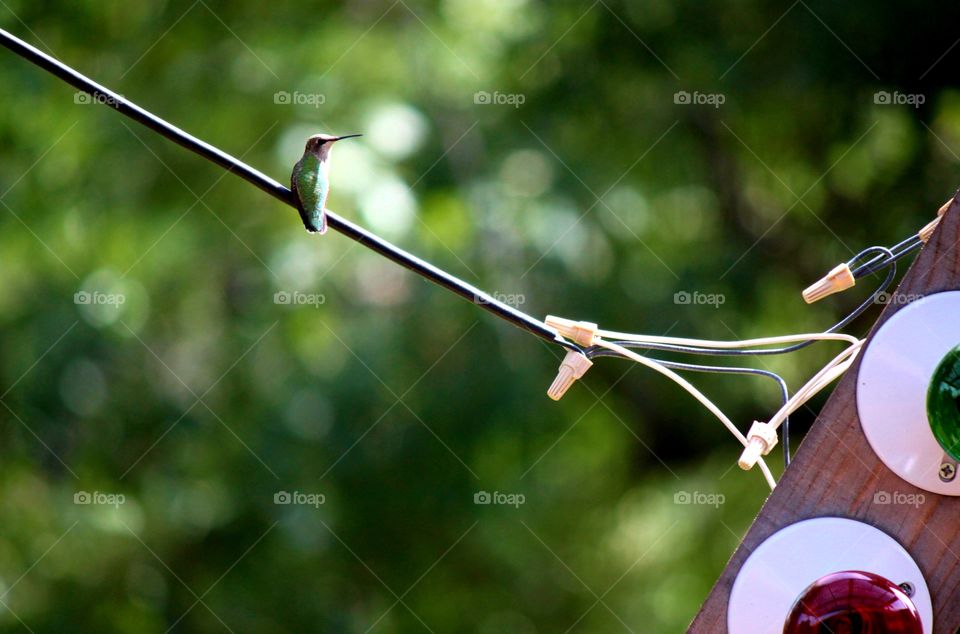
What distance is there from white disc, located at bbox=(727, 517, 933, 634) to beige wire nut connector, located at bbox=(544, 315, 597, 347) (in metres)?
0.45

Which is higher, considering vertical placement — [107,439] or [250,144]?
[250,144]

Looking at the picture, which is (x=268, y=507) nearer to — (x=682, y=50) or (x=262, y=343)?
(x=262, y=343)

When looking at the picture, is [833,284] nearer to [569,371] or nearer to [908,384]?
[908,384]

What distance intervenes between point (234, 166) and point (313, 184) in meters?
0.43

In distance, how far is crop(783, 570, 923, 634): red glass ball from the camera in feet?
3.89

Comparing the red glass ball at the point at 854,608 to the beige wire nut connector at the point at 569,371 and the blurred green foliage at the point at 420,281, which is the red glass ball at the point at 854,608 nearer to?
the beige wire nut connector at the point at 569,371

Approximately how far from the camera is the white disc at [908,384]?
1.31 meters

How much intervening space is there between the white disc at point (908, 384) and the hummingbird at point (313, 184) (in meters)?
0.90

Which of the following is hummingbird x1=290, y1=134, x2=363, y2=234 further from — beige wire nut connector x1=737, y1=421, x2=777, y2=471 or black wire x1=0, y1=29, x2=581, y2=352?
beige wire nut connector x1=737, y1=421, x2=777, y2=471

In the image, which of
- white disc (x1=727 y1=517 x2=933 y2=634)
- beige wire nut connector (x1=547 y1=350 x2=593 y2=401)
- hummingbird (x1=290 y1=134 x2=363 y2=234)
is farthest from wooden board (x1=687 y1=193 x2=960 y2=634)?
hummingbird (x1=290 y1=134 x2=363 y2=234)

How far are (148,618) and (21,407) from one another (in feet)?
5.08

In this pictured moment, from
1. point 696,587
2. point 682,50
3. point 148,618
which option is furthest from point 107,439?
point 682,50

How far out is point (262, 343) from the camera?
569 centimetres

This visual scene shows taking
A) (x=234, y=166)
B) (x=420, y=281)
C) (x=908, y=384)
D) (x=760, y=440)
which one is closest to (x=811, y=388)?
(x=760, y=440)
